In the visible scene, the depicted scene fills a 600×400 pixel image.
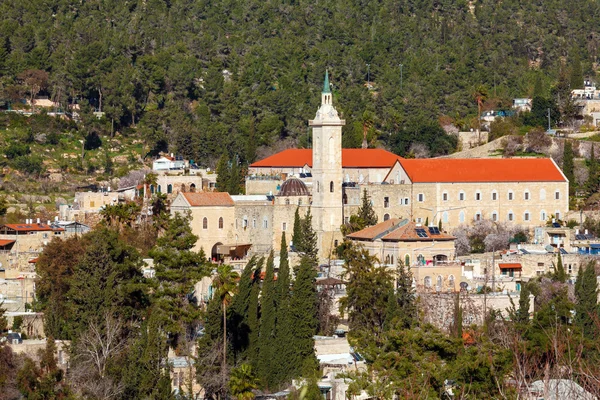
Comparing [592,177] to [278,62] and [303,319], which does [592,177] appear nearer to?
[303,319]

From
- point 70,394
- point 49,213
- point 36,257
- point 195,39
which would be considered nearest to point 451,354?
point 70,394

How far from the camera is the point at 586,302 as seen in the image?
53.6 meters

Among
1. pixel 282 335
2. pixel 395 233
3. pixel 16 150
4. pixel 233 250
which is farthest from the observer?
pixel 16 150

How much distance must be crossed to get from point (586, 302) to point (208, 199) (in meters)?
20.4

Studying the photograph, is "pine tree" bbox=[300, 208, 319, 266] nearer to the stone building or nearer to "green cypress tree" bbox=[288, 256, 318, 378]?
the stone building

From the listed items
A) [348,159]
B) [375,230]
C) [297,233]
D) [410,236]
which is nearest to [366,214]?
[375,230]

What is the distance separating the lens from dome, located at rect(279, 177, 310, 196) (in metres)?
69.2

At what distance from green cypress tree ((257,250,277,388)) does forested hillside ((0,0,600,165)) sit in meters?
31.8

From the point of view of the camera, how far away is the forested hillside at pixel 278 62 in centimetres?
9138

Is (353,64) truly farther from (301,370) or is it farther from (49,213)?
(301,370)

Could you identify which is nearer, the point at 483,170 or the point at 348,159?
the point at 483,170

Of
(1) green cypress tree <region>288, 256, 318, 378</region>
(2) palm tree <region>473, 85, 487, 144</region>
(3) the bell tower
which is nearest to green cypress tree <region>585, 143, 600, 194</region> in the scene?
(3) the bell tower

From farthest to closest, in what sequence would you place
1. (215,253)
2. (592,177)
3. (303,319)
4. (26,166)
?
(26,166), (592,177), (215,253), (303,319)

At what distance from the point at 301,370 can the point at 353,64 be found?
58.5 m
